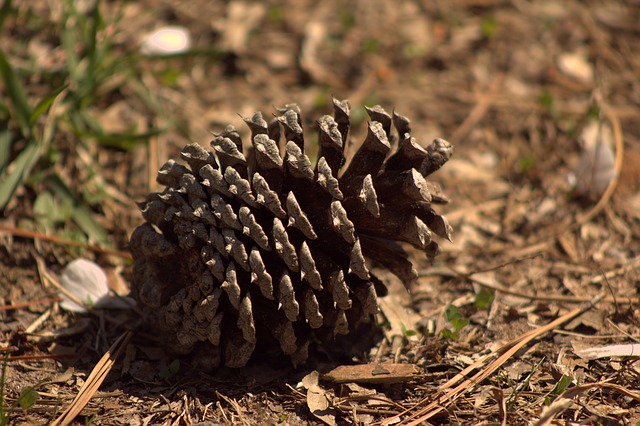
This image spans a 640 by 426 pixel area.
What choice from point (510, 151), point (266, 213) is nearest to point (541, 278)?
point (510, 151)

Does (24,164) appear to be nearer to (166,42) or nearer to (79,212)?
(79,212)

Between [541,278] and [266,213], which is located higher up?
[266,213]

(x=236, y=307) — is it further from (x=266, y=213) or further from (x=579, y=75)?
(x=579, y=75)

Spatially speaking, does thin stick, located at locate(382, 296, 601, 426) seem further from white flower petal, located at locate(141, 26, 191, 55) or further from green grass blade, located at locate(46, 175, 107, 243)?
white flower petal, located at locate(141, 26, 191, 55)

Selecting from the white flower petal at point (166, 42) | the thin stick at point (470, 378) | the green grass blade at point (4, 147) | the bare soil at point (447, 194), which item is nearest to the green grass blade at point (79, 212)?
the bare soil at point (447, 194)

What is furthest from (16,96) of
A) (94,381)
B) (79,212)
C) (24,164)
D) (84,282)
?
(94,381)

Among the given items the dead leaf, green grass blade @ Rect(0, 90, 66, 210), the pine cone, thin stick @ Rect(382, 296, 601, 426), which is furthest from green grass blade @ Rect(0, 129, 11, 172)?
thin stick @ Rect(382, 296, 601, 426)
